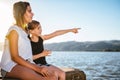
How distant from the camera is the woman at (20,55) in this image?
385 cm

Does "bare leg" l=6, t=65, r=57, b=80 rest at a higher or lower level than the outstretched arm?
lower

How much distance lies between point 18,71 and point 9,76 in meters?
0.17

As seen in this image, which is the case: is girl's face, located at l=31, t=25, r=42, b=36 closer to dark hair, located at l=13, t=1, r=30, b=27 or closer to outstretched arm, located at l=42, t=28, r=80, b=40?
outstretched arm, located at l=42, t=28, r=80, b=40

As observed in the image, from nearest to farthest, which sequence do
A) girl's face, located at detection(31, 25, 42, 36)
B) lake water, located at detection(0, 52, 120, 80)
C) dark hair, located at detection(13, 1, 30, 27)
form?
dark hair, located at detection(13, 1, 30, 27)
girl's face, located at detection(31, 25, 42, 36)
lake water, located at detection(0, 52, 120, 80)

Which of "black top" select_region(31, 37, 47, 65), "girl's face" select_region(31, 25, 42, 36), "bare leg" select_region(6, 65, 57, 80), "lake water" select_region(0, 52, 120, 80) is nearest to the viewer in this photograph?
"bare leg" select_region(6, 65, 57, 80)

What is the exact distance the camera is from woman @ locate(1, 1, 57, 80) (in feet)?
12.6

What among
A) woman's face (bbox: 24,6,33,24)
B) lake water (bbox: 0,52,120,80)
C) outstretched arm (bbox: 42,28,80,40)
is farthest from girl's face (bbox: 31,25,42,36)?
lake water (bbox: 0,52,120,80)

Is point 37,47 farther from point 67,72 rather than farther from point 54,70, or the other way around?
point 54,70

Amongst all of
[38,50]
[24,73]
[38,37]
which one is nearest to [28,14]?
[24,73]

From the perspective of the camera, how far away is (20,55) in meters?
3.97

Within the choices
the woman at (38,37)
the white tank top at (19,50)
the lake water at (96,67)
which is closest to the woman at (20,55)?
the white tank top at (19,50)

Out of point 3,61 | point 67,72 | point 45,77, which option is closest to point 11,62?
point 3,61

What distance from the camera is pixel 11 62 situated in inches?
155

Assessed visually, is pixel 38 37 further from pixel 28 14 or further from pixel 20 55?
pixel 20 55
